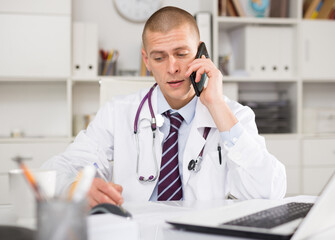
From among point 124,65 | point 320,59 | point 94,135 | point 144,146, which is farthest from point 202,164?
point 320,59

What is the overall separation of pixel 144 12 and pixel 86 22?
0.47 metres

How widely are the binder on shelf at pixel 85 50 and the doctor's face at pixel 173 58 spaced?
151 cm

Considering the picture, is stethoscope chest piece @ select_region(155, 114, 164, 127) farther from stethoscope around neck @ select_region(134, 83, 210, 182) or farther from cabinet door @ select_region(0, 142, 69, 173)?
cabinet door @ select_region(0, 142, 69, 173)

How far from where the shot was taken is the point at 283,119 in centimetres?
342

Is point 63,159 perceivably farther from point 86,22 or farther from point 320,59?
point 320,59

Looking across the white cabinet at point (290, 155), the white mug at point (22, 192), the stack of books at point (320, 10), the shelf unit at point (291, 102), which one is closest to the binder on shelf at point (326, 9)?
the stack of books at point (320, 10)

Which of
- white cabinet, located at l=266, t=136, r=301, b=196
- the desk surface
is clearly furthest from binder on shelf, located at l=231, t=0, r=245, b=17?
the desk surface

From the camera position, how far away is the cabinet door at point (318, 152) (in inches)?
131

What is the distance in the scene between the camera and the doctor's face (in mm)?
1643

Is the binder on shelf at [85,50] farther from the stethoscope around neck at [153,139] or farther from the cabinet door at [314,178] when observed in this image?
the cabinet door at [314,178]

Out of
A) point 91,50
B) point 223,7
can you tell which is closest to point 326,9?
point 223,7

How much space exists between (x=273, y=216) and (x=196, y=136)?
2.43 ft

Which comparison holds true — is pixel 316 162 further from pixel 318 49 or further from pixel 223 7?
pixel 223 7

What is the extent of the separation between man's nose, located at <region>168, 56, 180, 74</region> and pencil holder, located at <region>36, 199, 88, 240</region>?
113 cm
